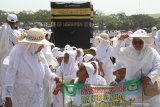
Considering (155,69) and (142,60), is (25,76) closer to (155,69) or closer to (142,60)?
(142,60)

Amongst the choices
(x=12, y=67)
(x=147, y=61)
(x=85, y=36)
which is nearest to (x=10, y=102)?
(x=12, y=67)

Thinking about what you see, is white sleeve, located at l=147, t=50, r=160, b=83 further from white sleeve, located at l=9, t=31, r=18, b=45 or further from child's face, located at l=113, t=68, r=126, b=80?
white sleeve, located at l=9, t=31, r=18, b=45

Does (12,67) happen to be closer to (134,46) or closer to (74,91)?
(74,91)

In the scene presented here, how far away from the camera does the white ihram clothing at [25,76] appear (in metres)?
6.23

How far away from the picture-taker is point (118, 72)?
663cm

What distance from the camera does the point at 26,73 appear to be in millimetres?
6355

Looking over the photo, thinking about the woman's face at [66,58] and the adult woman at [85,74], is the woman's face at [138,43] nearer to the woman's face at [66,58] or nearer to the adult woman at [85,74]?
the adult woman at [85,74]

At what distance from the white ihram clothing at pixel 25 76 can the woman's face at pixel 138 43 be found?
1406 mm

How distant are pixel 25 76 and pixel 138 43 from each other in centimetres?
173

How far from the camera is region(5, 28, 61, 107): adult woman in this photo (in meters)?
6.21

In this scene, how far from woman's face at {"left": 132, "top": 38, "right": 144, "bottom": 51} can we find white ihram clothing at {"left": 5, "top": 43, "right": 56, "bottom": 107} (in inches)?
55.4

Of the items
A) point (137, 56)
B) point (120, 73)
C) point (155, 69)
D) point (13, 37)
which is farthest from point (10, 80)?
point (13, 37)

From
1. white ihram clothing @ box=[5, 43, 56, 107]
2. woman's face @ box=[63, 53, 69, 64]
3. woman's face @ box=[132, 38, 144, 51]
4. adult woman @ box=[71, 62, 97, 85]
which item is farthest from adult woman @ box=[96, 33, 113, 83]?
white ihram clothing @ box=[5, 43, 56, 107]

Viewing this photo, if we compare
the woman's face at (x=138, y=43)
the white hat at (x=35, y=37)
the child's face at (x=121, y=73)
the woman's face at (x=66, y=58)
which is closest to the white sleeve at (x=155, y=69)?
the woman's face at (x=138, y=43)
